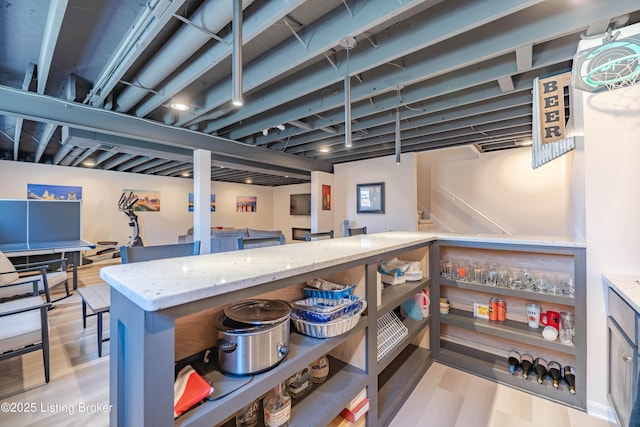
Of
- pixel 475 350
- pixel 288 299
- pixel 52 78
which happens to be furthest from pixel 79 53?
pixel 475 350

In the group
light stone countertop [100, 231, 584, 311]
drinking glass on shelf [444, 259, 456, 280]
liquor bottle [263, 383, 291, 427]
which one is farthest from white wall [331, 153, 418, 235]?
liquor bottle [263, 383, 291, 427]

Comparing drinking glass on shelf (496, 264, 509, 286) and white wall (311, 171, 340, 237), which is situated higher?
white wall (311, 171, 340, 237)

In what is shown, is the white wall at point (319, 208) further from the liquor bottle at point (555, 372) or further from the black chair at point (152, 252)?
the liquor bottle at point (555, 372)

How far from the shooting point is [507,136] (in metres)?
4.59

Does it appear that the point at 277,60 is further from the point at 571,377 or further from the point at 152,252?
the point at 571,377

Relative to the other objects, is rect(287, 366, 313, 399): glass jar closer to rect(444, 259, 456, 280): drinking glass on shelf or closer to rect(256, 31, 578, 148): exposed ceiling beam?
rect(444, 259, 456, 280): drinking glass on shelf

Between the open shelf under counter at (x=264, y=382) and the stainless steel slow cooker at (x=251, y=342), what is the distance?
0.12ft

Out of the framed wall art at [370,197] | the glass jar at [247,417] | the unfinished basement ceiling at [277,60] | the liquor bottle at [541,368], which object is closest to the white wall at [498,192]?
the unfinished basement ceiling at [277,60]

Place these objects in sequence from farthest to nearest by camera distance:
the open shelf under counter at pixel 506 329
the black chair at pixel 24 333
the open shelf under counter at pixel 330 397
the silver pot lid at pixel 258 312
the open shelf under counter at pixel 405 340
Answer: the open shelf under counter at pixel 506 329
the black chair at pixel 24 333
the open shelf under counter at pixel 405 340
the open shelf under counter at pixel 330 397
the silver pot lid at pixel 258 312

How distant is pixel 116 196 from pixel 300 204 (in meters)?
5.29

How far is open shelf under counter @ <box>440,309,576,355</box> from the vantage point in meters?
1.91

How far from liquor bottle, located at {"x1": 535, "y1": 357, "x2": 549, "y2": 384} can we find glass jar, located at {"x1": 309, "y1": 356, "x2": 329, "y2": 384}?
1720mm

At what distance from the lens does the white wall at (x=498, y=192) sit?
4.98m

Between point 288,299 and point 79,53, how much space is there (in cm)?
272
